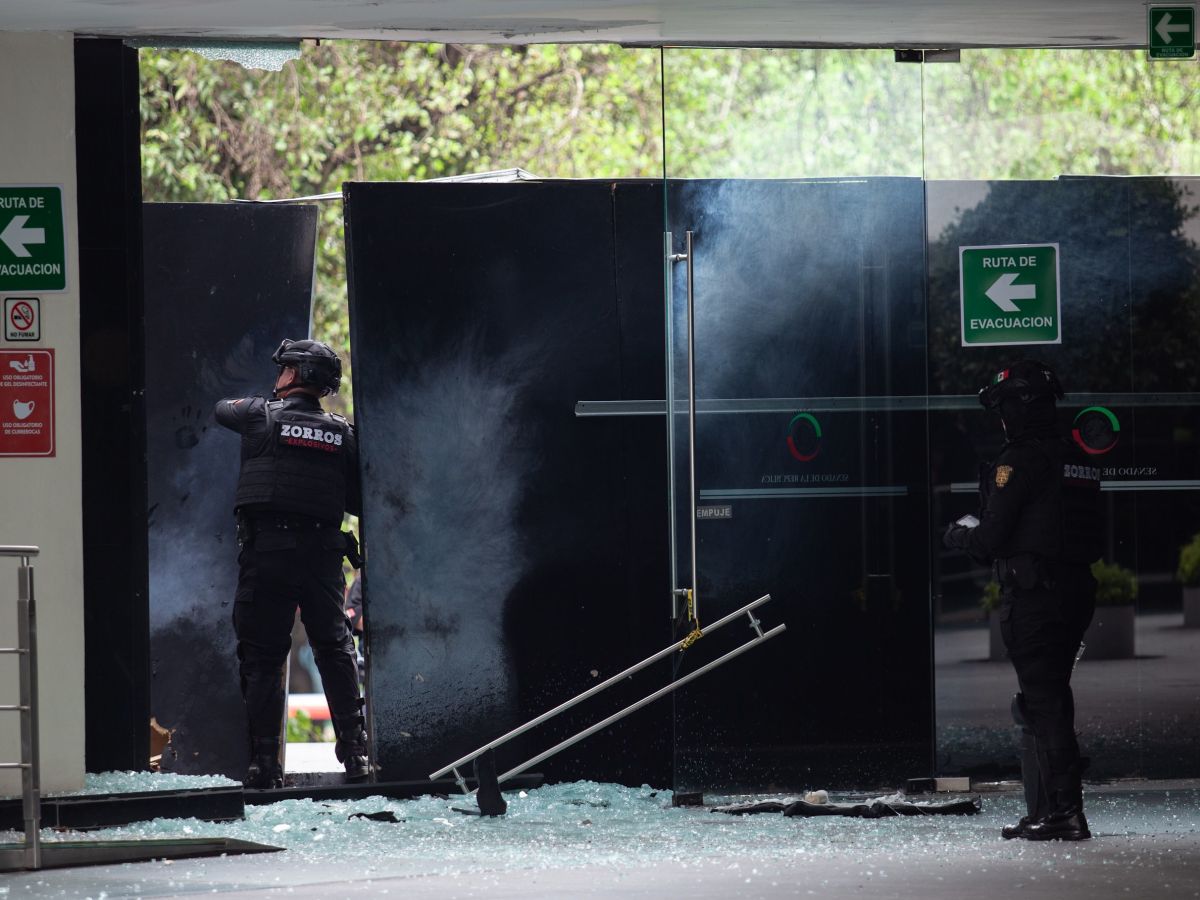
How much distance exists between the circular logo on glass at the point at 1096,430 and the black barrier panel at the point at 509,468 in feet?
6.05

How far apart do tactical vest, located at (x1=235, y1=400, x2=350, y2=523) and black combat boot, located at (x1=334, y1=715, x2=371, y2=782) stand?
94 centimetres

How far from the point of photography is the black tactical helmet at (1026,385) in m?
6.91

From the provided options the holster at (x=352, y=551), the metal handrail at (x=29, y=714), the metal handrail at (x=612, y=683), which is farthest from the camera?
the holster at (x=352, y=551)

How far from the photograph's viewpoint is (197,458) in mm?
8711

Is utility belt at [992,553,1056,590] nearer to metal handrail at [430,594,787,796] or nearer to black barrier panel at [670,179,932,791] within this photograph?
black barrier panel at [670,179,932,791]

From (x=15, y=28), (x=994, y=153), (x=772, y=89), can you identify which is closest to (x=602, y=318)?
(x=772, y=89)

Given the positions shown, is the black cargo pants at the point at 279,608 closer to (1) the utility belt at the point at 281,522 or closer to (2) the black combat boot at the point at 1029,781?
(1) the utility belt at the point at 281,522

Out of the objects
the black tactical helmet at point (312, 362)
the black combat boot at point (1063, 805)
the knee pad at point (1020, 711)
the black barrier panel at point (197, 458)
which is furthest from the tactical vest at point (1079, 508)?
the black barrier panel at point (197, 458)

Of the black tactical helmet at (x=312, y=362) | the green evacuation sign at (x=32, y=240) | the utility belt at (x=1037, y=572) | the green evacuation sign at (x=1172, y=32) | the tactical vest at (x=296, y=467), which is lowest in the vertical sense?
the utility belt at (x=1037, y=572)

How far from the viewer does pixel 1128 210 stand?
812 cm

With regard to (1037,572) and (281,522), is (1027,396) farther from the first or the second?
(281,522)

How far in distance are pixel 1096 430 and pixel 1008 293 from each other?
28.5 inches

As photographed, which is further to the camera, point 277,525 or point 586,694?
point 277,525

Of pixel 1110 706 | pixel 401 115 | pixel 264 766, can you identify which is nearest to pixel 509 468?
pixel 264 766
